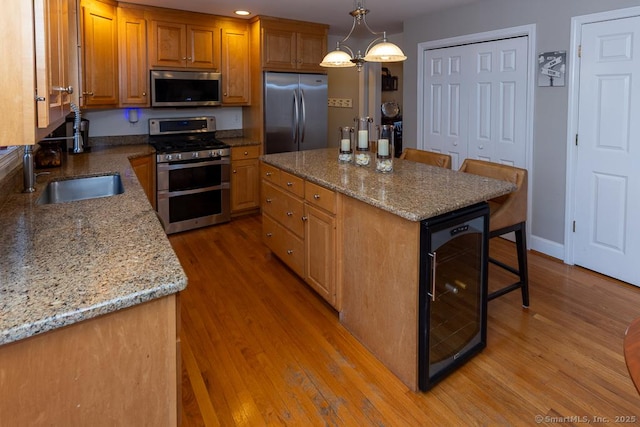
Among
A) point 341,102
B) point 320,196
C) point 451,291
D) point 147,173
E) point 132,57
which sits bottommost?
point 451,291

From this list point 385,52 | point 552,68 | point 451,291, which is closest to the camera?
point 451,291

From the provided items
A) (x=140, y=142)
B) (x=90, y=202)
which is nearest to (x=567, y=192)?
(x=90, y=202)

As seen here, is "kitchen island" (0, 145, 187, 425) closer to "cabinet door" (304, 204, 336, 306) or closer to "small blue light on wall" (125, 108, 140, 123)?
"cabinet door" (304, 204, 336, 306)

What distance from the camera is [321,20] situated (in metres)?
4.77

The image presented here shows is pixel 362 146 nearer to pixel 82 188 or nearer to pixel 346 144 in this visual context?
pixel 346 144

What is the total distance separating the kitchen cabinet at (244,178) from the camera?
Result: 4719mm

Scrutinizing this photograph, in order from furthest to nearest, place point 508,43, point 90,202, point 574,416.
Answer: point 508,43 < point 90,202 < point 574,416

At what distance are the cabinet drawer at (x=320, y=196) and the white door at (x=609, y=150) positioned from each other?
2.26 meters

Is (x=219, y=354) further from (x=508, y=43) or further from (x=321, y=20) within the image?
(x=321, y=20)

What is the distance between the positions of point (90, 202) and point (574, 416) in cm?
247

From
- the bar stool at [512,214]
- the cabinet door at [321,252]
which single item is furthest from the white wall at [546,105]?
the cabinet door at [321,252]

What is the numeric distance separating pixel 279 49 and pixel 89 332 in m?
4.29

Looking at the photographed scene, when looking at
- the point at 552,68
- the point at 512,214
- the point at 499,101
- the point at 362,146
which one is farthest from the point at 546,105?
the point at 362,146

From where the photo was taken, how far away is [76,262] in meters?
1.28
